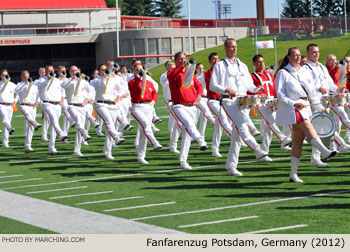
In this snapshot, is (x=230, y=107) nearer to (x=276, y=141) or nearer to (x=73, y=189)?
(x=73, y=189)

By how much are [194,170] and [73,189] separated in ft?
8.64

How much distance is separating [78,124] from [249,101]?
237 inches

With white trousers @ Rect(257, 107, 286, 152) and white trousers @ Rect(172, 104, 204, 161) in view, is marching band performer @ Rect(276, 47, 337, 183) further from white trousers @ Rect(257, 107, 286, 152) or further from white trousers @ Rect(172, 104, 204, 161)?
white trousers @ Rect(257, 107, 286, 152)

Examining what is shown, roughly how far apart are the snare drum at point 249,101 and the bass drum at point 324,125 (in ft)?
2.91

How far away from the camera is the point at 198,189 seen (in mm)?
12125

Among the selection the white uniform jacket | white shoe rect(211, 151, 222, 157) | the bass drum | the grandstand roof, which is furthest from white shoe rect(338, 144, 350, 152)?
the grandstand roof

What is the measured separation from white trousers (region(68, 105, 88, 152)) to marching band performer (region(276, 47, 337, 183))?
6806mm

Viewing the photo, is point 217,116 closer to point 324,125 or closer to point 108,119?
point 108,119

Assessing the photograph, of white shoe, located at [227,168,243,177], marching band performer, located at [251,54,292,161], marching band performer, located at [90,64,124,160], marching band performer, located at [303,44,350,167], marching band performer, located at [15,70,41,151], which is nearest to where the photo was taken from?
white shoe, located at [227,168,243,177]

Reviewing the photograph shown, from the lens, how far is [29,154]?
62.1 ft

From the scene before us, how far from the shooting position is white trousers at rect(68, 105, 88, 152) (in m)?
17.9

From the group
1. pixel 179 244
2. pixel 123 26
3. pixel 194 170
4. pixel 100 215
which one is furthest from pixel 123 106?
pixel 123 26

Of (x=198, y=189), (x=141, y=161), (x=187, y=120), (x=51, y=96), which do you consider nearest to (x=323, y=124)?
(x=198, y=189)

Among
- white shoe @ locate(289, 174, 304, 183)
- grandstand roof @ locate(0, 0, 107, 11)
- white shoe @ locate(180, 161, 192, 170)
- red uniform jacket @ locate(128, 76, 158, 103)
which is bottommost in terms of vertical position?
white shoe @ locate(180, 161, 192, 170)
